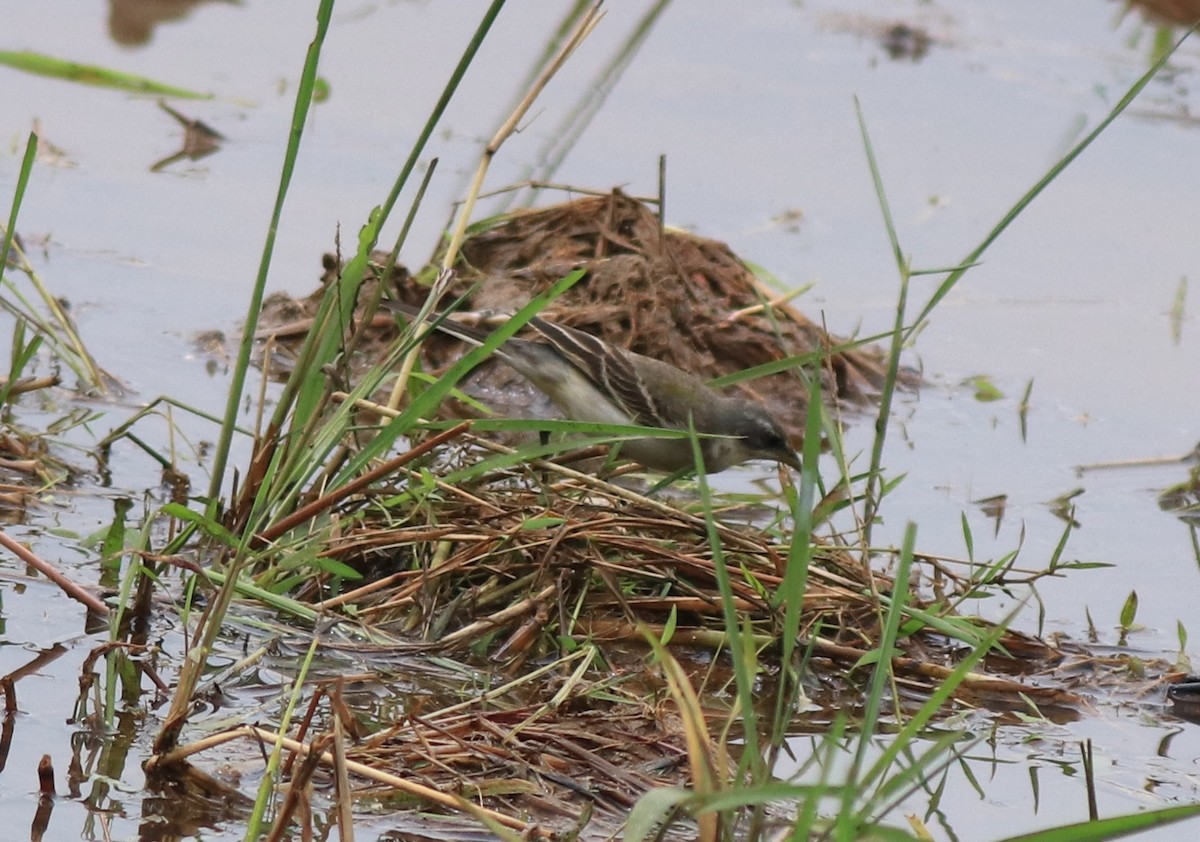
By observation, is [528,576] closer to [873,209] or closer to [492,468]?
[492,468]

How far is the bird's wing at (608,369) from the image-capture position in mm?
6871

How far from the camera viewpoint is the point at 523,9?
13.2 metres

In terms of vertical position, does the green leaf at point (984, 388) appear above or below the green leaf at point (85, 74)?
below

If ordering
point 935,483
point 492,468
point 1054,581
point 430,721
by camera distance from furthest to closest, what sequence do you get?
1. point 935,483
2. point 1054,581
3. point 492,468
4. point 430,721

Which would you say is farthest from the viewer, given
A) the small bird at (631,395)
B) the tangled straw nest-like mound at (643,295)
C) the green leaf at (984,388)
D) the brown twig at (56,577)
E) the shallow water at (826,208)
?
the green leaf at (984,388)

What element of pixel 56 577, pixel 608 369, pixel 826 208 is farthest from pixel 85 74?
pixel 56 577

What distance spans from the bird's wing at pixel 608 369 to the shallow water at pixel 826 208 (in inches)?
25.0

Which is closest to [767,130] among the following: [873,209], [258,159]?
[873,209]

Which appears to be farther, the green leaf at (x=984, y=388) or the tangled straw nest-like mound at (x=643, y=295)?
the green leaf at (x=984, y=388)

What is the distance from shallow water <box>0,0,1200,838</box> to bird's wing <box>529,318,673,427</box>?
634mm

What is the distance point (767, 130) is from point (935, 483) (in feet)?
17.5

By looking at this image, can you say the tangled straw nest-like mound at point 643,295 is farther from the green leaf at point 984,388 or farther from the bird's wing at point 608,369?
the bird's wing at point 608,369

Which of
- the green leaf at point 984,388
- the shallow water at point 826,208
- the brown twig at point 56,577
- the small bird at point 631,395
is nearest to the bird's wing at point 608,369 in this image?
the small bird at point 631,395

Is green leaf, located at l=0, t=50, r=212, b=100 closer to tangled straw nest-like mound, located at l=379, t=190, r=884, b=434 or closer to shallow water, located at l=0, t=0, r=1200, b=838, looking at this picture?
shallow water, located at l=0, t=0, r=1200, b=838
